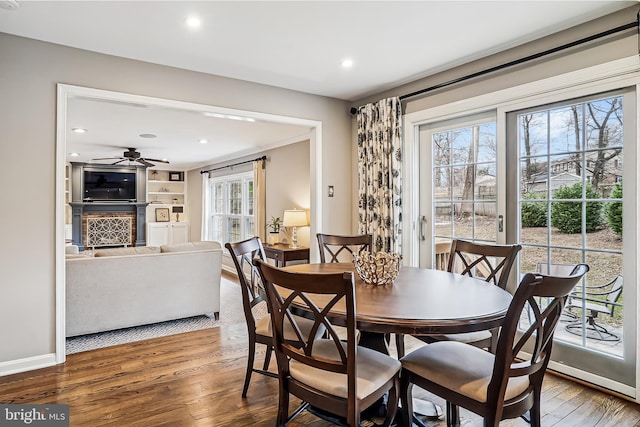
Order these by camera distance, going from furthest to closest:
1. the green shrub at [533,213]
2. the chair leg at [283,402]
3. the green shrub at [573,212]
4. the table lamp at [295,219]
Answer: the table lamp at [295,219], the green shrub at [533,213], the green shrub at [573,212], the chair leg at [283,402]

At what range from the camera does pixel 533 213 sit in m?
2.96

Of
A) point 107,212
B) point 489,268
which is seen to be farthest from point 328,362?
point 107,212

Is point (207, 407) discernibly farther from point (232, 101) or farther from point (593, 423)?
point (232, 101)

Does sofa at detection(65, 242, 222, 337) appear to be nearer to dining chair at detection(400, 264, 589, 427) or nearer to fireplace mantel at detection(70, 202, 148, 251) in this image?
dining chair at detection(400, 264, 589, 427)

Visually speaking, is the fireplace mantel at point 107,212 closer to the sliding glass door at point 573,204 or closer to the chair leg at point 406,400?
the sliding glass door at point 573,204

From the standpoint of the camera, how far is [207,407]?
230cm

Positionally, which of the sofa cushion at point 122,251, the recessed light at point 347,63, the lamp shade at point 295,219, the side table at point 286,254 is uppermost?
the recessed light at point 347,63

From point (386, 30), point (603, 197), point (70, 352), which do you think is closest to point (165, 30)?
point (386, 30)

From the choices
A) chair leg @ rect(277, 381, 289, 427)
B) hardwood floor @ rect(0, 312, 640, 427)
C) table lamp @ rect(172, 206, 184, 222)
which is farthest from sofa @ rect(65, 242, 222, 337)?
table lamp @ rect(172, 206, 184, 222)

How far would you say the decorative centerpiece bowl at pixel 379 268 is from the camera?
2162mm

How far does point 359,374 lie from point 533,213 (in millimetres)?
2112

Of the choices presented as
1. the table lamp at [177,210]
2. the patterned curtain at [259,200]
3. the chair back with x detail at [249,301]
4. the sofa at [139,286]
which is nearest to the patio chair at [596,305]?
the chair back with x detail at [249,301]

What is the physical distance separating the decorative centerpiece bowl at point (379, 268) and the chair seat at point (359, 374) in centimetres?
44

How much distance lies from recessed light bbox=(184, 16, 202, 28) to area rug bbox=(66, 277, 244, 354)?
2769 mm
